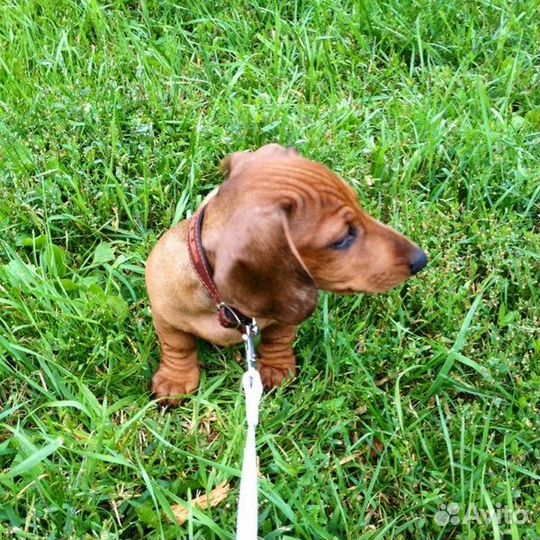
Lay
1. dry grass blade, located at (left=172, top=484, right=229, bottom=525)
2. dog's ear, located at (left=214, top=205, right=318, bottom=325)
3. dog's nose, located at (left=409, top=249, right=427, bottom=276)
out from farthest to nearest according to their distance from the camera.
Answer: dry grass blade, located at (left=172, top=484, right=229, bottom=525) < dog's nose, located at (left=409, top=249, right=427, bottom=276) < dog's ear, located at (left=214, top=205, right=318, bottom=325)

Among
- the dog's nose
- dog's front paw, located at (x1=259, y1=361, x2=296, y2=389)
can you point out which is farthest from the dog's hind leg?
the dog's nose


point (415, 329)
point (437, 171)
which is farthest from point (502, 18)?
point (415, 329)

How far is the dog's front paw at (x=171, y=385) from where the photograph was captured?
10.8ft

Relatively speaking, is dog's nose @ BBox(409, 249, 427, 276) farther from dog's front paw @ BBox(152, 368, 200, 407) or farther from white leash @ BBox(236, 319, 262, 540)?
dog's front paw @ BBox(152, 368, 200, 407)

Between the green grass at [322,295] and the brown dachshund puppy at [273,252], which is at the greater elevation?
the brown dachshund puppy at [273,252]

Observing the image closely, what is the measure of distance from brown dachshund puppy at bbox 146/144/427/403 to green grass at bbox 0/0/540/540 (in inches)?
17.0

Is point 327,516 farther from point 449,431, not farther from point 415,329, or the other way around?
point 415,329

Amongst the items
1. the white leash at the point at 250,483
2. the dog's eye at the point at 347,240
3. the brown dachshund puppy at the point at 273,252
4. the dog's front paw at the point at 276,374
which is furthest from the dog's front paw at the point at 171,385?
the dog's eye at the point at 347,240

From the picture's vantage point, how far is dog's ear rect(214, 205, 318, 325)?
2359mm

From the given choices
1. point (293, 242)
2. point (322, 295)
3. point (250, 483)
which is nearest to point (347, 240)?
point (293, 242)

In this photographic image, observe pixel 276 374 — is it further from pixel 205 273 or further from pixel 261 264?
pixel 261 264

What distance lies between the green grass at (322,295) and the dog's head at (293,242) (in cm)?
63

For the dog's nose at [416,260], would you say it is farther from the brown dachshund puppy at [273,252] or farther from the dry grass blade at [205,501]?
the dry grass blade at [205,501]

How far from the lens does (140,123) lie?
4031 mm
